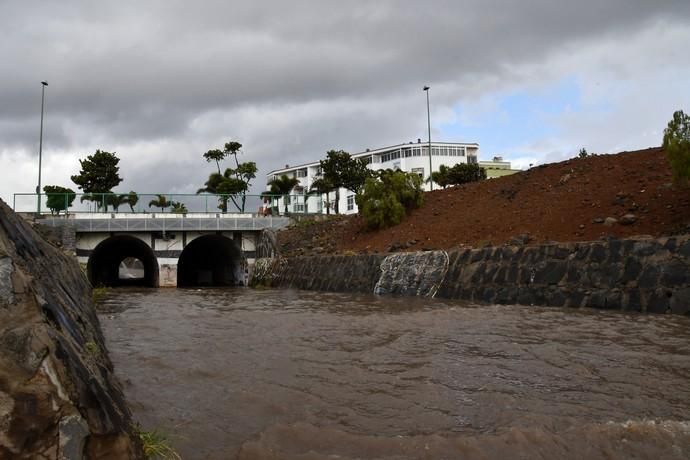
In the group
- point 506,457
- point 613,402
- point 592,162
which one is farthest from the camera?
point 592,162

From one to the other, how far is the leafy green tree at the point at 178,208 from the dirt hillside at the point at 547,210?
27.5 feet

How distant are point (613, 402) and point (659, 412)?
0.43 m

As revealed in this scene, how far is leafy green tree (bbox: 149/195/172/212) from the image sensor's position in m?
35.9

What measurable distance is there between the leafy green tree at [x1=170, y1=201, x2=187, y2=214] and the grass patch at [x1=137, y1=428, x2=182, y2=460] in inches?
1317

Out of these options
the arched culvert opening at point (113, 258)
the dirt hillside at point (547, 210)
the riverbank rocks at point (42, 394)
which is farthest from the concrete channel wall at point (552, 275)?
the arched culvert opening at point (113, 258)

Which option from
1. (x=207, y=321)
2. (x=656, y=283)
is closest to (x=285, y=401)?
(x=207, y=321)

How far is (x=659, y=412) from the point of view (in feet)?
17.2

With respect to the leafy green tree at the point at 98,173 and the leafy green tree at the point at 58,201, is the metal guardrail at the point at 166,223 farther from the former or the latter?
the leafy green tree at the point at 98,173

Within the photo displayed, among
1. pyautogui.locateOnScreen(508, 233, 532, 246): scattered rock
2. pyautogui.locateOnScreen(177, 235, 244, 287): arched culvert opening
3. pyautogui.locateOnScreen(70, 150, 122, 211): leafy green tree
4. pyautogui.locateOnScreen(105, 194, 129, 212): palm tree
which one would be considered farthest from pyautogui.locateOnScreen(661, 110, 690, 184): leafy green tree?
pyautogui.locateOnScreen(70, 150, 122, 211): leafy green tree

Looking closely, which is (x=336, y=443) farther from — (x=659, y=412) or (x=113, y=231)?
(x=113, y=231)

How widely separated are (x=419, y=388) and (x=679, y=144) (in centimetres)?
1241

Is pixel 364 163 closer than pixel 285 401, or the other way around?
pixel 285 401

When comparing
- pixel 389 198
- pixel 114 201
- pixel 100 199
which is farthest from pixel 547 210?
pixel 100 199

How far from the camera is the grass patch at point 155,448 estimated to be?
393 centimetres
